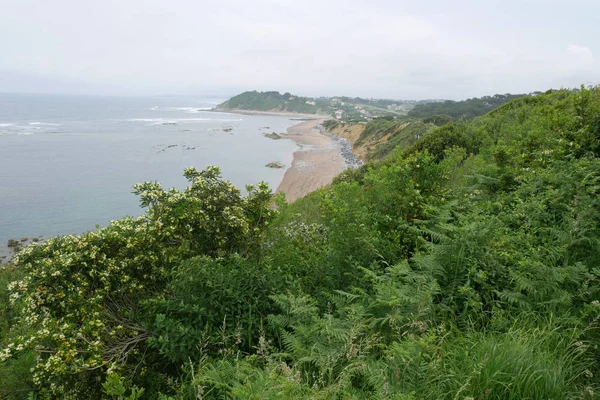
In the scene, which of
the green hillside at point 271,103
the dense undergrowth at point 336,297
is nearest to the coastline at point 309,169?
the dense undergrowth at point 336,297

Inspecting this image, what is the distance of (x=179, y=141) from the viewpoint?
6266 cm

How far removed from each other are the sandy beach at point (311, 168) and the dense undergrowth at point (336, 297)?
19042mm

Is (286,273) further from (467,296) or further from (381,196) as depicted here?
(381,196)

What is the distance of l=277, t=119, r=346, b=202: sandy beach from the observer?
34.5 m

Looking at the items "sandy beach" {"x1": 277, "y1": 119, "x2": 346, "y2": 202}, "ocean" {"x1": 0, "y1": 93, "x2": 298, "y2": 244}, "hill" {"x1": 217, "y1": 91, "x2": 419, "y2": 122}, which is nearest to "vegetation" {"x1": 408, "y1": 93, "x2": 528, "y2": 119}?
"sandy beach" {"x1": 277, "y1": 119, "x2": 346, "y2": 202}

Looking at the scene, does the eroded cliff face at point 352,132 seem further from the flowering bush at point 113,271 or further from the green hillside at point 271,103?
the green hillside at point 271,103

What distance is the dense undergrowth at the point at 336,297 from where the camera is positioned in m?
2.75

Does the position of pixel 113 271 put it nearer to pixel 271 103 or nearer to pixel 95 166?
pixel 95 166

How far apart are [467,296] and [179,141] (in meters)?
64.8

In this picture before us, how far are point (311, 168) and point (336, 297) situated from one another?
1569 inches

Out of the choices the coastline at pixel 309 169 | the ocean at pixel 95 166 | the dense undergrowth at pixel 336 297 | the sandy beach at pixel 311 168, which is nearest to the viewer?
the dense undergrowth at pixel 336 297

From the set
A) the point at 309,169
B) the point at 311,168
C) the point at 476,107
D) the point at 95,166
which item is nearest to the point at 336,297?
the point at 309,169

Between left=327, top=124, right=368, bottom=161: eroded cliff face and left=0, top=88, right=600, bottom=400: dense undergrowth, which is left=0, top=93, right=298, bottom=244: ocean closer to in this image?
left=327, top=124, right=368, bottom=161: eroded cliff face

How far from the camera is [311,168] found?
43500 mm
